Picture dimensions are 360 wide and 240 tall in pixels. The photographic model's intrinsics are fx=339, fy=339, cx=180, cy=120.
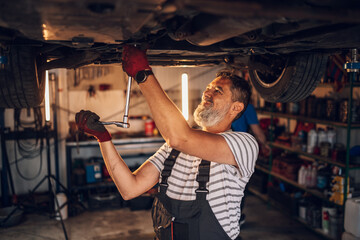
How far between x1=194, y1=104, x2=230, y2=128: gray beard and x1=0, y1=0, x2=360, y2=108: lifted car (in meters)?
0.33

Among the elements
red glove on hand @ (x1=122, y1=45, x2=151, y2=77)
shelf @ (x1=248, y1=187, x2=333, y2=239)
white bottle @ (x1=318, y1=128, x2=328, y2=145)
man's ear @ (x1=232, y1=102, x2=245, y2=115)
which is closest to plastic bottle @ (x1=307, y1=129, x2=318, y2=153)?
white bottle @ (x1=318, y1=128, x2=328, y2=145)

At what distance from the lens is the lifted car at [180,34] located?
3.04ft

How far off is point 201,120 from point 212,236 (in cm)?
61

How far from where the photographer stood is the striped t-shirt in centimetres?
167

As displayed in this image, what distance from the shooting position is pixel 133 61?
1.40 metres

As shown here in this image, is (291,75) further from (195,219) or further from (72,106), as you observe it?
(72,106)

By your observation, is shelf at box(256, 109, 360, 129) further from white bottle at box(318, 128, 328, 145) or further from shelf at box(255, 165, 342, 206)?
shelf at box(255, 165, 342, 206)

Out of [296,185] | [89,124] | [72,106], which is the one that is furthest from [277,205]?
[89,124]

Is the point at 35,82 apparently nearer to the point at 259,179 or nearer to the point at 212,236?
the point at 212,236

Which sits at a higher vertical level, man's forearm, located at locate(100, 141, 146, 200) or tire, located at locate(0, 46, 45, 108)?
tire, located at locate(0, 46, 45, 108)

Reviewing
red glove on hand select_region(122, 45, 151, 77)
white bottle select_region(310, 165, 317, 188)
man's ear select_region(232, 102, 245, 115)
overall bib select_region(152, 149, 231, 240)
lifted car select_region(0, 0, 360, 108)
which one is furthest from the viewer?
white bottle select_region(310, 165, 317, 188)

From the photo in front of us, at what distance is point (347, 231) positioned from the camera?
3277 millimetres

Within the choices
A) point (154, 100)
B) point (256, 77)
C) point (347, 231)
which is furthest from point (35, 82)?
point (347, 231)

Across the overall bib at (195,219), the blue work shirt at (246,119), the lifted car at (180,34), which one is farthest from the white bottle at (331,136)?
the overall bib at (195,219)
